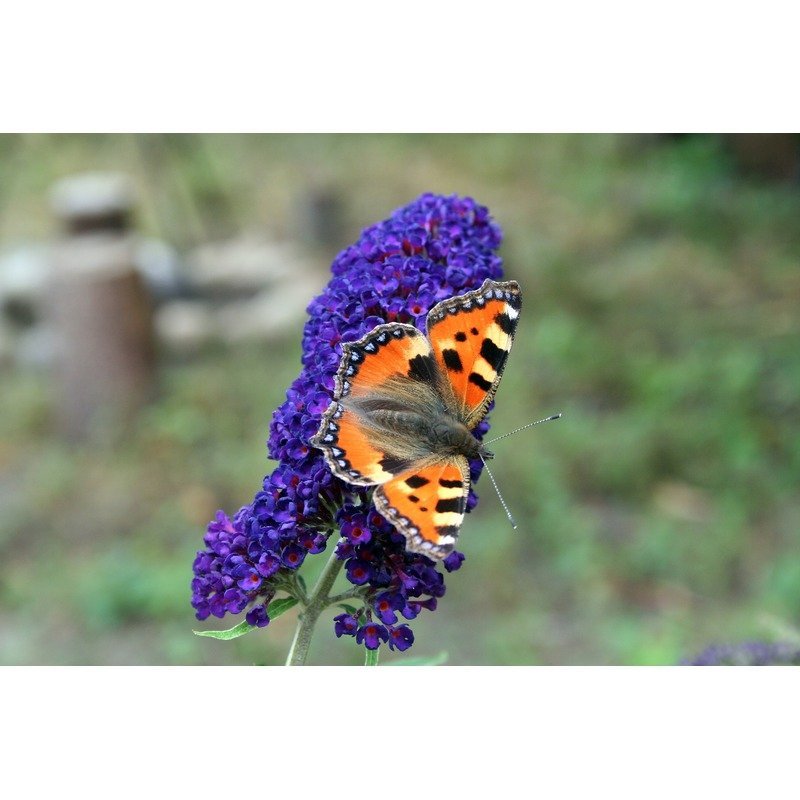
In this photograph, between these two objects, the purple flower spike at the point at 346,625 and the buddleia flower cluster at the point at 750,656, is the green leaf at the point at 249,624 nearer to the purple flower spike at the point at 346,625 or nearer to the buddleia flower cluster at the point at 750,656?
the purple flower spike at the point at 346,625


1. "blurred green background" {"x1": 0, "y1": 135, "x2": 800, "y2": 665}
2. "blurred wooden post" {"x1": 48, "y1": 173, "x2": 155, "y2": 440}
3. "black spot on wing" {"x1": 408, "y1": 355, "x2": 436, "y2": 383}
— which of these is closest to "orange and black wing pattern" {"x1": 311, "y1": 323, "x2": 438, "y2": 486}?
"black spot on wing" {"x1": 408, "y1": 355, "x2": 436, "y2": 383}

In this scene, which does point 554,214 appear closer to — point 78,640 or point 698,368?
point 698,368

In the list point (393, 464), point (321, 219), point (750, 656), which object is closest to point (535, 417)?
point (321, 219)

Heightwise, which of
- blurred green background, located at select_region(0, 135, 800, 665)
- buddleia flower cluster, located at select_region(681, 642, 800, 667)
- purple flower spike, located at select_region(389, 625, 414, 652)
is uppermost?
purple flower spike, located at select_region(389, 625, 414, 652)

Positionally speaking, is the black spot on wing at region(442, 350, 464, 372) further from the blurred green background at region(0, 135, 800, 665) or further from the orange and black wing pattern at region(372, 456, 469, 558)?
the blurred green background at region(0, 135, 800, 665)

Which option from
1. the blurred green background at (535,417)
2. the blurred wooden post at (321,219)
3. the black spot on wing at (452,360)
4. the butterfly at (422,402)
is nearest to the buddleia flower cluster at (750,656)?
the butterfly at (422,402)

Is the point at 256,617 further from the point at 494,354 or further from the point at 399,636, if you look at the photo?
the point at 494,354
